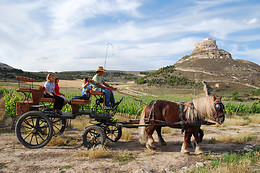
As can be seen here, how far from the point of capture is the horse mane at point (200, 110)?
18.8 ft

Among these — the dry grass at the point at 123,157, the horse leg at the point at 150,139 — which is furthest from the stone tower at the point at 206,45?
the dry grass at the point at 123,157

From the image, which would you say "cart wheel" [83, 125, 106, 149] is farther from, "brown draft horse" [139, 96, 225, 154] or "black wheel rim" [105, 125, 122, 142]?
"brown draft horse" [139, 96, 225, 154]

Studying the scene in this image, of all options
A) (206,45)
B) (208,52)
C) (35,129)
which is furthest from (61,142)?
(206,45)

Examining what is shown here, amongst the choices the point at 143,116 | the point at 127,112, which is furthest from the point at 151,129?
the point at 127,112

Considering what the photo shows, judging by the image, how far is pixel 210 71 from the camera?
219 feet

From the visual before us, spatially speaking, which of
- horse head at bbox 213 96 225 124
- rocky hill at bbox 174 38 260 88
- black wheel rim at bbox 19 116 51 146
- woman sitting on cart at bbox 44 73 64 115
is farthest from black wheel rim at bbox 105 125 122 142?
rocky hill at bbox 174 38 260 88

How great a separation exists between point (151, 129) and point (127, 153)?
1130 millimetres

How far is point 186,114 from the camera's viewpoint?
6.08 meters

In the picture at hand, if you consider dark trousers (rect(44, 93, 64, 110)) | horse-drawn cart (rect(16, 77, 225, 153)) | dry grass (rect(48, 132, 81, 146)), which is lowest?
dry grass (rect(48, 132, 81, 146))

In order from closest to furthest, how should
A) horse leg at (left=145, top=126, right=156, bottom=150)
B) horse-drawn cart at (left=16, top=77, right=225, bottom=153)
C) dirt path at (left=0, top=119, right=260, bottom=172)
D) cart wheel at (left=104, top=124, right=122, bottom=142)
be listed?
dirt path at (left=0, top=119, right=260, bottom=172)
horse-drawn cart at (left=16, top=77, right=225, bottom=153)
horse leg at (left=145, top=126, right=156, bottom=150)
cart wheel at (left=104, top=124, right=122, bottom=142)

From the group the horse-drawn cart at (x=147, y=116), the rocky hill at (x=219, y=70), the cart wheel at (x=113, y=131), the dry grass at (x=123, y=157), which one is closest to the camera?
the dry grass at (x=123, y=157)

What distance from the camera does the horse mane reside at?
5.74 metres

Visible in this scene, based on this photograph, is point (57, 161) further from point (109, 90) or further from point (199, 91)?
point (199, 91)

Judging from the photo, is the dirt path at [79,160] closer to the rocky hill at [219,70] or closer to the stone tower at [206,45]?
the rocky hill at [219,70]
